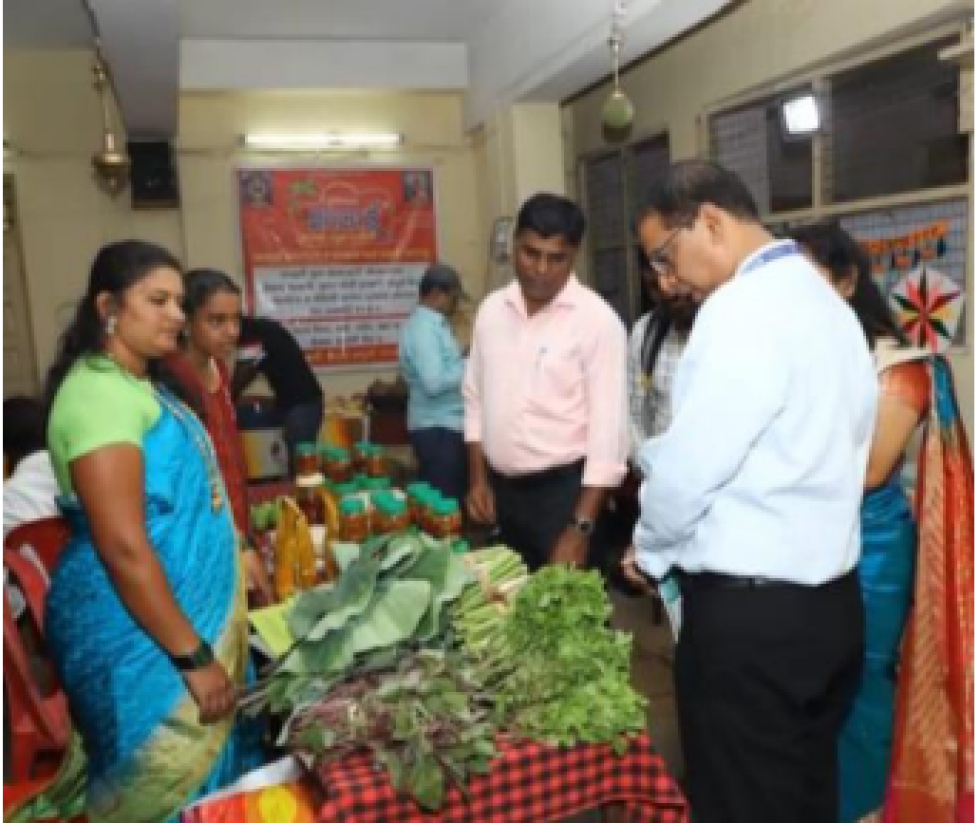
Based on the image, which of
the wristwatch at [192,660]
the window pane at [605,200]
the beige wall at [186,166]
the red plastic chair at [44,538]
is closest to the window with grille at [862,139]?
the window pane at [605,200]

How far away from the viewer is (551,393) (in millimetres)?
2215

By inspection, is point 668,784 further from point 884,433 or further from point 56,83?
point 56,83

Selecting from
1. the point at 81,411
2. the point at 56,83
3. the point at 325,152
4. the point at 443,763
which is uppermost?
the point at 56,83

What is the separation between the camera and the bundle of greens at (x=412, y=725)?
3.80ft

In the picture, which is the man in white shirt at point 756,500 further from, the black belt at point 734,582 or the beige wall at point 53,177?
the beige wall at point 53,177

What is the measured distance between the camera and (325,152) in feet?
17.5

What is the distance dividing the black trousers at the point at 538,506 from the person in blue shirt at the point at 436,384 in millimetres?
1403

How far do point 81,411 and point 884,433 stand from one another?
146 cm

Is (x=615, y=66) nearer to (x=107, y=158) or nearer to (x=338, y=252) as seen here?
(x=338, y=252)

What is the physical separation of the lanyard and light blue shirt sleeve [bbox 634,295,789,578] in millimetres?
92

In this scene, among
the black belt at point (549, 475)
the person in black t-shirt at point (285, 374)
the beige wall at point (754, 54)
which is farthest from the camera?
the person in black t-shirt at point (285, 374)

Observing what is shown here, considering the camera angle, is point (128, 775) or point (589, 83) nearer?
point (128, 775)

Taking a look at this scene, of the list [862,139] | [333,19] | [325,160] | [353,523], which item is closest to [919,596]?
[353,523]

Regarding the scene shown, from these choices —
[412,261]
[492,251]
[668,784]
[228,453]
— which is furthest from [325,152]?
[668,784]
